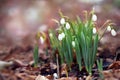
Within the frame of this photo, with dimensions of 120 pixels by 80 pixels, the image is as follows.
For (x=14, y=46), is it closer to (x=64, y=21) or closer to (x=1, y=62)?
(x=1, y=62)

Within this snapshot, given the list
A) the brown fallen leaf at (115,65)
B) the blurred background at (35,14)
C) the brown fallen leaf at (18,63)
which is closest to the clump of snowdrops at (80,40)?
the brown fallen leaf at (115,65)

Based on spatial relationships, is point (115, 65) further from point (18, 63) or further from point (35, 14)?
point (35, 14)

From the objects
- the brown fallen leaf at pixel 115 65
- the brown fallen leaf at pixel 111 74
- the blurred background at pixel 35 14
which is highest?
the blurred background at pixel 35 14

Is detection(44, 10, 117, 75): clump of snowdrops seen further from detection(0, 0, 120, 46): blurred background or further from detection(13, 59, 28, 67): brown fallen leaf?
detection(0, 0, 120, 46): blurred background

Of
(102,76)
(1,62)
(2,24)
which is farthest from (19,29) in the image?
(102,76)

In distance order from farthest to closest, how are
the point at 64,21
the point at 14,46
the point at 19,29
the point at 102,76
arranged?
the point at 19,29 < the point at 14,46 < the point at 64,21 < the point at 102,76

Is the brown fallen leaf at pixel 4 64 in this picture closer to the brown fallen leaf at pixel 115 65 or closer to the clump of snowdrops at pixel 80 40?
the clump of snowdrops at pixel 80 40

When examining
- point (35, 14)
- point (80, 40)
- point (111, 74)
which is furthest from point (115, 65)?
point (35, 14)

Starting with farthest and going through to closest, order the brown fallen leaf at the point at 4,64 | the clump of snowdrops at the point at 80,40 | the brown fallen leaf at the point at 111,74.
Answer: the brown fallen leaf at the point at 4,64 < the clump of snowdrops at the point at 80,40 < the brown fallen leaf at the point at 111,74
